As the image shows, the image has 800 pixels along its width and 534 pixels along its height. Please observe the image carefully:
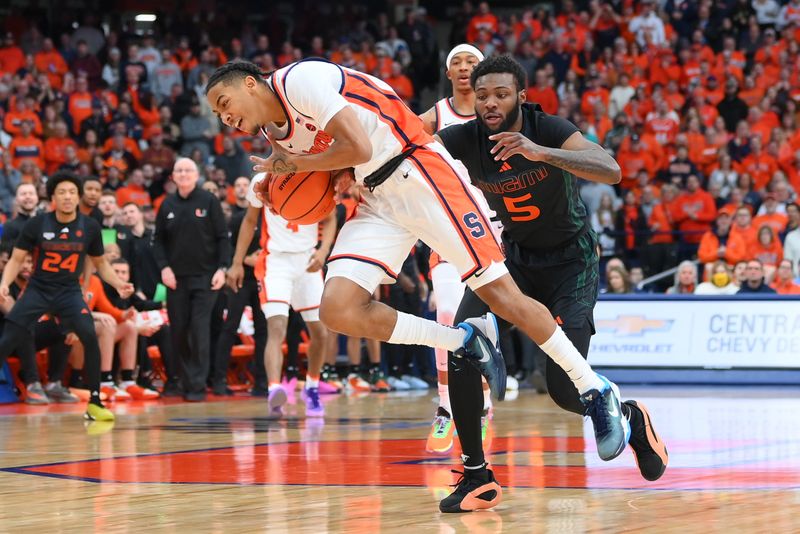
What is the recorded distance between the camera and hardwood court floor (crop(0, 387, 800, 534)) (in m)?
4.43

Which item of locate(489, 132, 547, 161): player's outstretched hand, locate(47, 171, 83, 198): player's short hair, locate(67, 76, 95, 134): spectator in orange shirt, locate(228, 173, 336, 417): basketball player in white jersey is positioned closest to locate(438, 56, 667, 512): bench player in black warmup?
locate(489, 132, 547, 161): player's outstretched hand

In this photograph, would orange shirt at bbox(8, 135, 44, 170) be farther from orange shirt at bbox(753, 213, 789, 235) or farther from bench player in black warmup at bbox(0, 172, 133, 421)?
orange shirt at bbox(753, 213, 789, 235)

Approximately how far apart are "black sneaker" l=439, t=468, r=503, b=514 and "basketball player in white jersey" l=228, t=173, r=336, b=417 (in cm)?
476

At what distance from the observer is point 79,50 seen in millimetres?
19922

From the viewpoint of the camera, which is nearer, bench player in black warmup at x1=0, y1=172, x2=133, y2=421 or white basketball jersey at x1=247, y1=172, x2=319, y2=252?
bench player in black warmup at x1=0, y1=172, x2=133, y2=421

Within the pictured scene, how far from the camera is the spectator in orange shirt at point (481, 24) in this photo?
21859mm

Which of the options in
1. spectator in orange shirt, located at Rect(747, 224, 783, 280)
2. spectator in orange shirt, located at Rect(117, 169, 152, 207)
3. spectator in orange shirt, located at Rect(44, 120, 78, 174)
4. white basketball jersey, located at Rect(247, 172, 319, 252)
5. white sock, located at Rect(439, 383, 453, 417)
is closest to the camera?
white sock, located at Rect(439, 383, 453, 417)

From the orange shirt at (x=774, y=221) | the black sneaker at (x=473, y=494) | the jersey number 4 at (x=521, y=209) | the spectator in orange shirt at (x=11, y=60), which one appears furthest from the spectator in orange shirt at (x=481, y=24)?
the black sneaker at (x=473, y=494)

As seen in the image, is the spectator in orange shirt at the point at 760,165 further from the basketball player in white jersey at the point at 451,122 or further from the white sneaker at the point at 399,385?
the basketball player in white jersey at the point at 451,122

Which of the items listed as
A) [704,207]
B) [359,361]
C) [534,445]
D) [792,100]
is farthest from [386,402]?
[792,100]

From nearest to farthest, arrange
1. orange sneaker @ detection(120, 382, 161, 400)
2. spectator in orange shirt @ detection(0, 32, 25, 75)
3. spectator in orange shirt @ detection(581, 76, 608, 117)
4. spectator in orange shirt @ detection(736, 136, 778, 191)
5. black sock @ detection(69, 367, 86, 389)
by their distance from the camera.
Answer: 1. orange sneaker @ detection(120, 382, 161, 400)
2. black sock @ detection(69, 367, 86, 389)
3. spectator in orange shirt @ detection(736, 136, 778, 191)
4. spectator in orange shirt @ detection(0, 32, 25, 75)
5. spectator in orange shirt @ detection(581, 76, 608, 117)

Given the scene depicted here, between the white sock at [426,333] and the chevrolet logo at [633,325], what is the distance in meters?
9.10

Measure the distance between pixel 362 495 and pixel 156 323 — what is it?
777cm

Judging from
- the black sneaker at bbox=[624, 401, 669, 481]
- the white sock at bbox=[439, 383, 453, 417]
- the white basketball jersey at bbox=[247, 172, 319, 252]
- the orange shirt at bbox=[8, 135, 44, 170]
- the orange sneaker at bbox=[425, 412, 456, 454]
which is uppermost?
the orange shirt at bbox=[8, 135, 44, 170]
